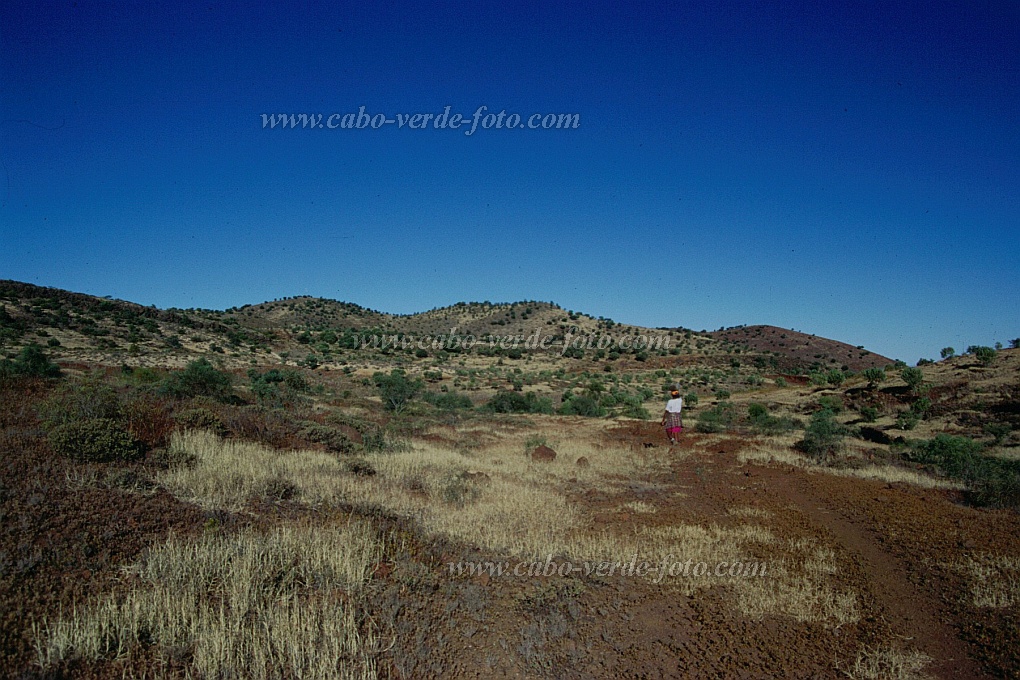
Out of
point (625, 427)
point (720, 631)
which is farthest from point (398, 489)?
point (625, 427)

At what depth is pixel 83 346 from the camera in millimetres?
38188

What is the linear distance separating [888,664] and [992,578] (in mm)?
3496

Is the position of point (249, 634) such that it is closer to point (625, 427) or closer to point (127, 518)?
point (127, 518)

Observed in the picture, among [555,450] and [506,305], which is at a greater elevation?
[506,305]

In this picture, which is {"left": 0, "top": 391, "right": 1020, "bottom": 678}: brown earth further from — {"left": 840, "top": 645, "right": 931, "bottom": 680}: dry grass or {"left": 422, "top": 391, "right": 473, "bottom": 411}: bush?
{"left": 422, "top": 391, "right": 473, "bottom": 411}: bush

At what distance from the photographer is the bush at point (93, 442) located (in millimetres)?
8867

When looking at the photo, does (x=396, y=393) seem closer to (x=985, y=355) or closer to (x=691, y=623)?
(x=691, y=623)

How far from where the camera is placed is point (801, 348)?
90.5 metres

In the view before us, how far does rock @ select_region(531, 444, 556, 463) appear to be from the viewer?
54.1 ft

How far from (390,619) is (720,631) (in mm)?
3940

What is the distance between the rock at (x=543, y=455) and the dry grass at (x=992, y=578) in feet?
33.7

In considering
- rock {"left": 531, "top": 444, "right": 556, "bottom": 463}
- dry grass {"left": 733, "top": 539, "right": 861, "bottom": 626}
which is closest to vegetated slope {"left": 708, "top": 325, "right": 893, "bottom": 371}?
rock {"left": 531, "top": 444, "right": 556, "bottom": 463}

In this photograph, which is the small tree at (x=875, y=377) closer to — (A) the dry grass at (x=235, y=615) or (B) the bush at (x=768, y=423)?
(B) the bush at (x=768, y=423)

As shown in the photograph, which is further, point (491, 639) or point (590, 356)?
point (590, 356)
